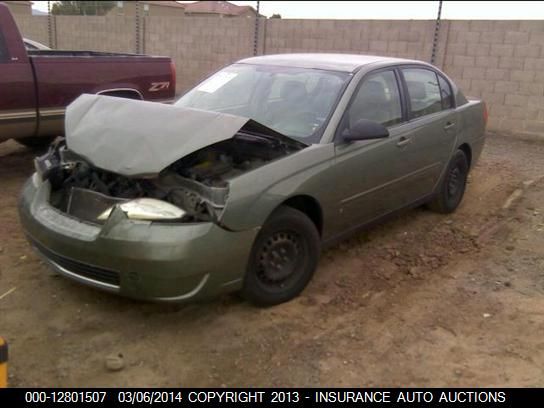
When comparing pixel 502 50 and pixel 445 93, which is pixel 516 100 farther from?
pixel 445 93

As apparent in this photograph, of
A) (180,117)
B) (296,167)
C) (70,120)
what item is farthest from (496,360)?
(70,120)

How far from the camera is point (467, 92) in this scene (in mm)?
10648

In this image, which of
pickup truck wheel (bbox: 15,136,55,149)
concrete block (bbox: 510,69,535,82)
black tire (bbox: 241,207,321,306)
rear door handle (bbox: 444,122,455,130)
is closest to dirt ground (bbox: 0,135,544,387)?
black tire (bbox: 241,207,321,306)

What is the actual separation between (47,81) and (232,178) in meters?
4.14

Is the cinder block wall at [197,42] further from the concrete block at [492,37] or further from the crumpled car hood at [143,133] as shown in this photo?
the crumpled car hood at [143,133]

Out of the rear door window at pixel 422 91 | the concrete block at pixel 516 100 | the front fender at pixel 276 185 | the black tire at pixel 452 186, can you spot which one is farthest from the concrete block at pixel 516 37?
the front fender at pixel 276 185

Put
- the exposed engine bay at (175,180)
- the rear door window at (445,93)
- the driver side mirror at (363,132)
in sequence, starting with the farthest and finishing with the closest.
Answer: the rear door window at (445,93), the driver side mirror at (363,132), the exposed engine bay at (175,180)

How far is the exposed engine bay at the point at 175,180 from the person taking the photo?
3.44 metres

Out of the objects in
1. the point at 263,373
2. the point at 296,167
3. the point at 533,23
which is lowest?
the point at 263,373

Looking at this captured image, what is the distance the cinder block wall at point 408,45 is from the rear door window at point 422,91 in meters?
5.32

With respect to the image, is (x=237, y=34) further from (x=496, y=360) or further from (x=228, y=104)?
(x=496, y=360)

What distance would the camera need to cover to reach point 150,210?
3.37 metres

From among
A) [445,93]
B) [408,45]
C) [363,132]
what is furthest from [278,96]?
[408,45]

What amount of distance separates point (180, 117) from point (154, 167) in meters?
0.49
